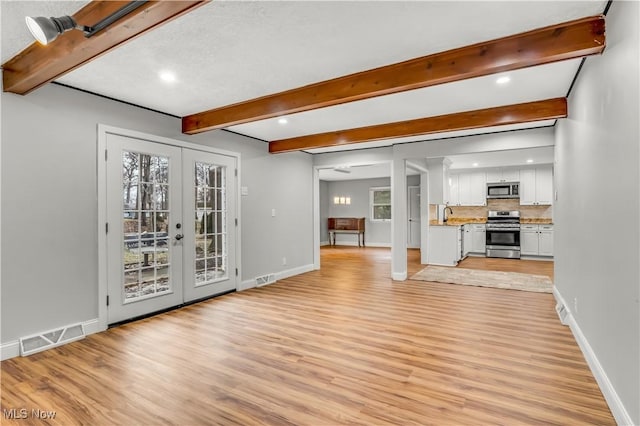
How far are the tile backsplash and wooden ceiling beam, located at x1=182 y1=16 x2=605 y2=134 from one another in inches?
223

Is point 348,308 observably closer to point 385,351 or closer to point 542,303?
point 385,351

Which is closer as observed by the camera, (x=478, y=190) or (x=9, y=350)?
Answer: (x=9, y=350)

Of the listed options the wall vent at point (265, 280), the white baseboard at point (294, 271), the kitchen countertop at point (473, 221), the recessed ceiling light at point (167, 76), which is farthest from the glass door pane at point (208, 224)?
the kitchen countertop at point (473, 221)

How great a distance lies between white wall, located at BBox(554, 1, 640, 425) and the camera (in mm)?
1764

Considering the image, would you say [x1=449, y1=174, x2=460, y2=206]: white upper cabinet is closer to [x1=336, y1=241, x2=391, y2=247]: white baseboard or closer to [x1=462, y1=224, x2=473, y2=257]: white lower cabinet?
[x1=462, y1=224, x2=473, y2=257]: white lower cabinet

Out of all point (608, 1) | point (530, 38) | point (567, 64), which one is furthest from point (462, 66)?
point (567, 64)

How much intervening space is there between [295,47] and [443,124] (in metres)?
2.58

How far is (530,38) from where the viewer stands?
2467 mm

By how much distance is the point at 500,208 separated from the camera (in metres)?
9.16

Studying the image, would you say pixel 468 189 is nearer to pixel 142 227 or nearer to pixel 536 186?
pixel 536 186

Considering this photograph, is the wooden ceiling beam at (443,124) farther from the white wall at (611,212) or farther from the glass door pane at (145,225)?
the glass door pane at (145,225)

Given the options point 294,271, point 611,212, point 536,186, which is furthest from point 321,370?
point 536,186

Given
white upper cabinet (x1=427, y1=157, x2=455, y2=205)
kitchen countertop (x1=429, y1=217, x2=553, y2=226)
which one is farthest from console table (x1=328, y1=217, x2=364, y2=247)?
white upper cabinet (x1=427, y1=157, x2=455, y2=205)

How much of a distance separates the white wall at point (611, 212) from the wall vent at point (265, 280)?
4.24 metres
